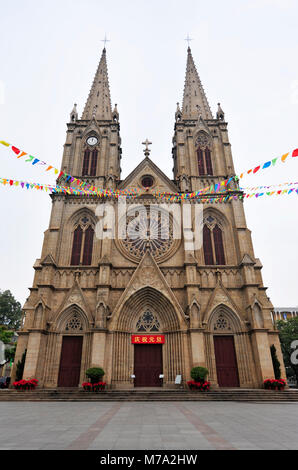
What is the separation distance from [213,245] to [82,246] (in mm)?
12125

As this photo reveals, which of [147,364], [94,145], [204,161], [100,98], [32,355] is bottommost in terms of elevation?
[147,364]

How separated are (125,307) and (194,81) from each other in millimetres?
32297

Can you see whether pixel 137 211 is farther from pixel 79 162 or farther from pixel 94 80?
pixel 94 80

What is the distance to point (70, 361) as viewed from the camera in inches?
821

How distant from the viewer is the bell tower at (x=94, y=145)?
2862 centimetres

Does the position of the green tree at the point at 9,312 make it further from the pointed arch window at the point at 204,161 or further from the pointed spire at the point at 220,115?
the pointed spire at the point at 220,115

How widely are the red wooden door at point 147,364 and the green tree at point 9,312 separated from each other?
3508 centimetres

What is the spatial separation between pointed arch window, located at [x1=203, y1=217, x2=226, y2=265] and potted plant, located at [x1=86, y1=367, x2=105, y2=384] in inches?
489

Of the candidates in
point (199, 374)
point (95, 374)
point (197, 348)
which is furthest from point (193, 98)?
point (95, 374)

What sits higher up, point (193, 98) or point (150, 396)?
point (193, 98)

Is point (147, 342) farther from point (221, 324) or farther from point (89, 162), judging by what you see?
point (89, 162)

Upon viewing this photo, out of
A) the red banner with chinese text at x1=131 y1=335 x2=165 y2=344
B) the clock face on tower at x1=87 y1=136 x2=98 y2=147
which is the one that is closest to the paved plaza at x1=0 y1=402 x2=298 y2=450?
the red banner with chinese text at x1=131 y1=335 x2=165 y2=344

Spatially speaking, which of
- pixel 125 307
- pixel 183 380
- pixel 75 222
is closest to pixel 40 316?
→ pixel 125 307

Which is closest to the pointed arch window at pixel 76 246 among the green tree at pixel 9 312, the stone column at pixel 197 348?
the stone column at pixel 197 348
